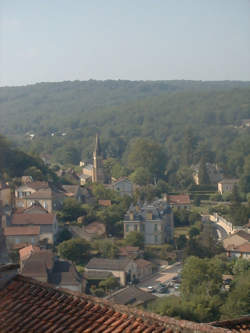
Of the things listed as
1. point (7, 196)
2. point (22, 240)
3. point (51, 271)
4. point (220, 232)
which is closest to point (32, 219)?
point (22, 240)

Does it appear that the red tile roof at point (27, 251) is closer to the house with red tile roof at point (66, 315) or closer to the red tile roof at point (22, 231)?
the red tile roof at point (22, 231)

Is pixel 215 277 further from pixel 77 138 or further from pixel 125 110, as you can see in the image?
pixel 125 110

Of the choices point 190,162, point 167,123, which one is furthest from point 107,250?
point 167,123

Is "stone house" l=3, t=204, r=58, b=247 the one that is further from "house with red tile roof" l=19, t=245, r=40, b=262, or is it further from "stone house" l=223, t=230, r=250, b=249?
"stone house" l=223, t=230, r=250, b=249

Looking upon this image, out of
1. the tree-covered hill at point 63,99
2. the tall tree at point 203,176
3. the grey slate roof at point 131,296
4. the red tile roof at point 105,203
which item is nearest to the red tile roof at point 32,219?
the red tile roof at point 105,203

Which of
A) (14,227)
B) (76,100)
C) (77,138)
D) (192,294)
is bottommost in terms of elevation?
(192,294)

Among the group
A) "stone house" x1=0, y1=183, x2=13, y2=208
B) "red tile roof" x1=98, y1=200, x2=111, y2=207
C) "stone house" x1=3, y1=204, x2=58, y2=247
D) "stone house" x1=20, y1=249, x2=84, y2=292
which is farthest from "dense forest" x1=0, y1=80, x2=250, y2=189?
"stone house" x1=20, y1=249, x2=84, y2=292
